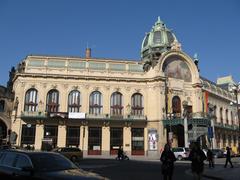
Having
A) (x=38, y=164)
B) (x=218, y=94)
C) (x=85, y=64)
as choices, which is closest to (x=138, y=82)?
(x=85, y=64)

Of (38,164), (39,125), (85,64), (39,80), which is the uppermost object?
(85,64)

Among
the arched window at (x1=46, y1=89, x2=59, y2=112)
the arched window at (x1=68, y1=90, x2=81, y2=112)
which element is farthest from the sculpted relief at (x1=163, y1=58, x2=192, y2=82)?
the arched window at (x1=46, y1=89, x2=59, y2=112)

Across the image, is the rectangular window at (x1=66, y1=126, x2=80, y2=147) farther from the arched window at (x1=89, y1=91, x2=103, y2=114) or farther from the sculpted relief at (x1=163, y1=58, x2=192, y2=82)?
the sculpted relief at (x1=163, y1=58, x2=192, y2=82)

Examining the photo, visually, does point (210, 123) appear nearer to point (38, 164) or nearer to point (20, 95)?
point (20, 95)

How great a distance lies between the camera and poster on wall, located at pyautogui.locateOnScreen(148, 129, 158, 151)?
162ft

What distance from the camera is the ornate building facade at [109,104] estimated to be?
4831cm

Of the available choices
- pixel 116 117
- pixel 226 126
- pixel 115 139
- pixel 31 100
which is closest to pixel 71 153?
→ pixel 115 139

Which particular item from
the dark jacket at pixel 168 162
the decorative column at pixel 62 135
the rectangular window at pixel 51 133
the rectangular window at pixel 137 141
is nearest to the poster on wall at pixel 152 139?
the rectangular window at pixel 137 141

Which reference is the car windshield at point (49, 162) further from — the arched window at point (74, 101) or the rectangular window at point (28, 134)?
the arched window at point (74, 101)

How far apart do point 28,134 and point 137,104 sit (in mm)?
18561

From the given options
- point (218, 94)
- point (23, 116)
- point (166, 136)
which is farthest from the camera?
point (218, 94)

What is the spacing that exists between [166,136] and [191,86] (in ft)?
37.2

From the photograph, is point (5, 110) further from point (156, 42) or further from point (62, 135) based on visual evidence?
point (156, 42)

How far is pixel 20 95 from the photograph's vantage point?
48.7m
